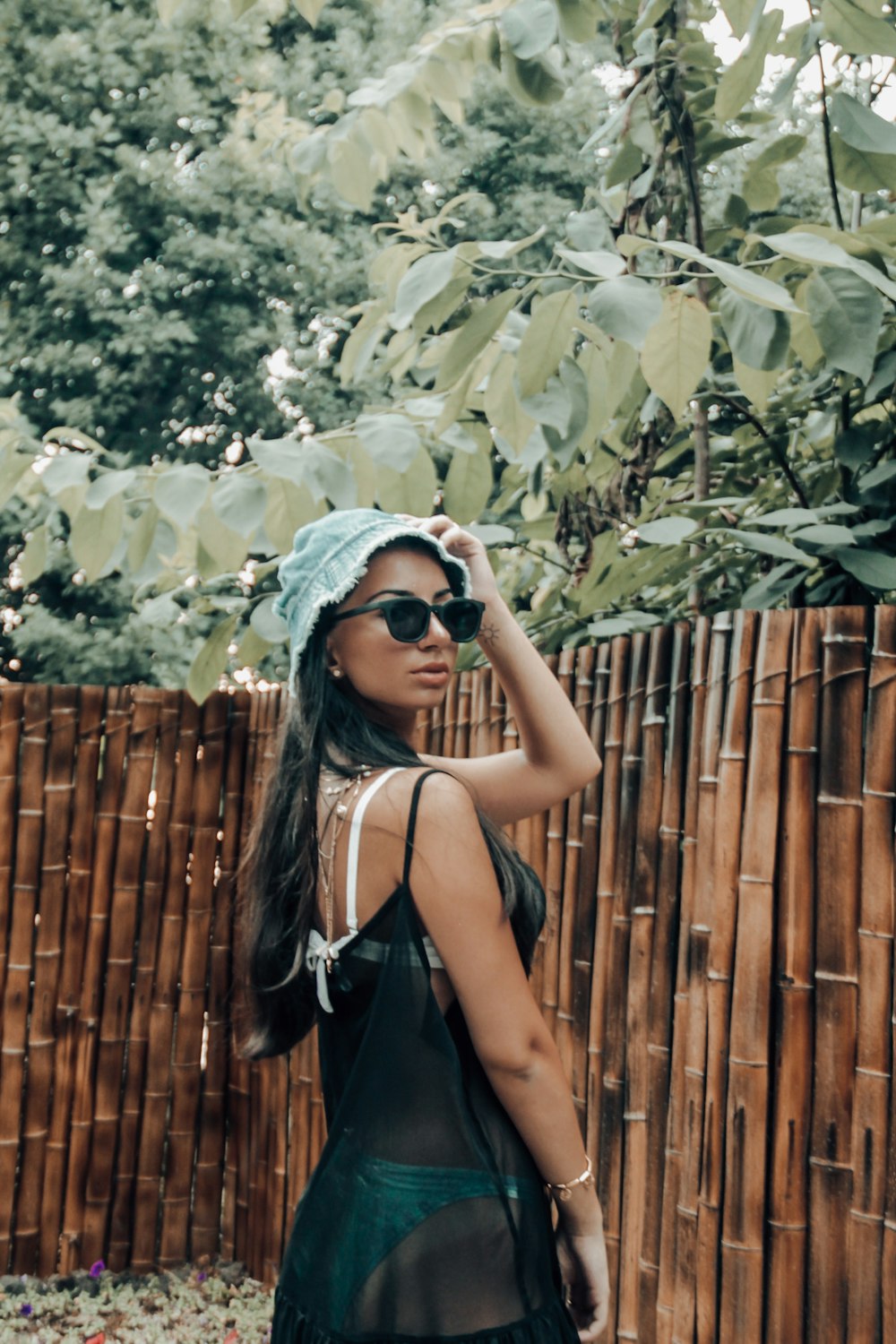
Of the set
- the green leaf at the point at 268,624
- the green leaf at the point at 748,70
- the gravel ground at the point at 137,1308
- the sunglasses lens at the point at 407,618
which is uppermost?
the green leaf at the point at 748,70

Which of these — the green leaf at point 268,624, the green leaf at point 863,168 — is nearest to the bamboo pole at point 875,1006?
the green leaf at point 863,168

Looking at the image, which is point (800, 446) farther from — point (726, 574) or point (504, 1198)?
point (504, 1198)

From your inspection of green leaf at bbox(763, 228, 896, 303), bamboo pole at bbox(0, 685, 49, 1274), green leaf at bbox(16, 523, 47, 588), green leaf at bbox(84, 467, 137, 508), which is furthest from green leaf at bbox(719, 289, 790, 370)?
bamboo pole at bbox(0, 685, 49, 1274)

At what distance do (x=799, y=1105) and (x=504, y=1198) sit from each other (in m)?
0.57

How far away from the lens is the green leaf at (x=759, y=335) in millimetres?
1734

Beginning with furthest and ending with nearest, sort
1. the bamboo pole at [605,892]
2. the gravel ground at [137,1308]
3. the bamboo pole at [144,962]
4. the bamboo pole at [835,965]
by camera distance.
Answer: the bamboo pole at [144,962], the gravel ground at [137,1308], the bamboo pole at [605,892], the bamboo pole at [835,965]

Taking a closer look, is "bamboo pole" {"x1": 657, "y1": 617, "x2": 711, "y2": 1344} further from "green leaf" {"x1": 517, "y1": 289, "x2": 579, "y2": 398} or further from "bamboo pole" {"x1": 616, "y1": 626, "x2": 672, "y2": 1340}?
"green leaf" {"x1": 517, "y1": 289, "x2": 579, "y2": 398}

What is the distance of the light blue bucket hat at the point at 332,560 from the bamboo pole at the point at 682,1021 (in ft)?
Result: 1.81

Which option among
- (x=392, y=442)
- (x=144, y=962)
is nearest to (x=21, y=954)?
(x=144, y=962)

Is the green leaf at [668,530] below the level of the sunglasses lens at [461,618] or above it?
above

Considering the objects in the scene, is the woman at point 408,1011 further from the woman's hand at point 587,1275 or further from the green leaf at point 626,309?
the green leaf at point 626,309

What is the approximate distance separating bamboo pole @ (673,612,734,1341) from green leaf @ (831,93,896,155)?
2.39 feet

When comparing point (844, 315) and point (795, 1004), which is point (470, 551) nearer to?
point (844, 315)

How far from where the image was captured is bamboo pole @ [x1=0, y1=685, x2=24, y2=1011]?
366 cm
